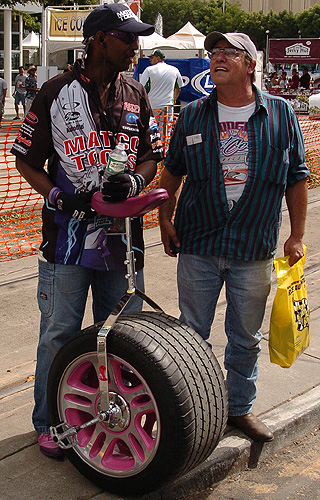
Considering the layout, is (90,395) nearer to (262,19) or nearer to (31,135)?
(31,135)

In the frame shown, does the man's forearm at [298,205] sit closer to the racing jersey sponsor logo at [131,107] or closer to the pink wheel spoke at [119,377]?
the racing jersey sponsor logo at [131,107]

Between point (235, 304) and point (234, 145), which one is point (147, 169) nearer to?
point (234, 145)

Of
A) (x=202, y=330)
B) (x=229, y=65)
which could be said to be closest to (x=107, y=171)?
(x=229, y=65)

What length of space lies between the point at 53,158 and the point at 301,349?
159cm

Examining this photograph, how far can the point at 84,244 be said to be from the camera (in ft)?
9.56

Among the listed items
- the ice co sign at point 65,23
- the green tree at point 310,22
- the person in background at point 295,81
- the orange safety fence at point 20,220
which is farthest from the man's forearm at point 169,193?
the green tree at point 310,22

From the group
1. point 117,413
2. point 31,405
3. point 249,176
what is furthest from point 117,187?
point 31,405

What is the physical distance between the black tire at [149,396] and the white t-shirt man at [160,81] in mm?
9535

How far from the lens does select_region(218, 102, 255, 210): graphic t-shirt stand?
3.08m

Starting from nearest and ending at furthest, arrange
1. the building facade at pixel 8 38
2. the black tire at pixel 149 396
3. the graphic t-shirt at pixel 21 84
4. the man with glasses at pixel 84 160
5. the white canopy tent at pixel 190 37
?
the black tire at pixel 149 396 → the man with glasses at pixel 84 160 → the graphic t-shirt at pixel 21 84 → the white canopy tent at pixel 190 37 → the building facade at pixel 8 38

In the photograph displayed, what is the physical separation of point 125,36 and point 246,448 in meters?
2.07

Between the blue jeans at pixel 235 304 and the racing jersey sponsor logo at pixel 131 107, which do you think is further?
the blue jeans at pixel 235 304

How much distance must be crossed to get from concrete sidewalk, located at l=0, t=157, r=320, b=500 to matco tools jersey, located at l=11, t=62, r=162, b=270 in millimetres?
986

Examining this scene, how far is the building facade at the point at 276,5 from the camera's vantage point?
101 metres
